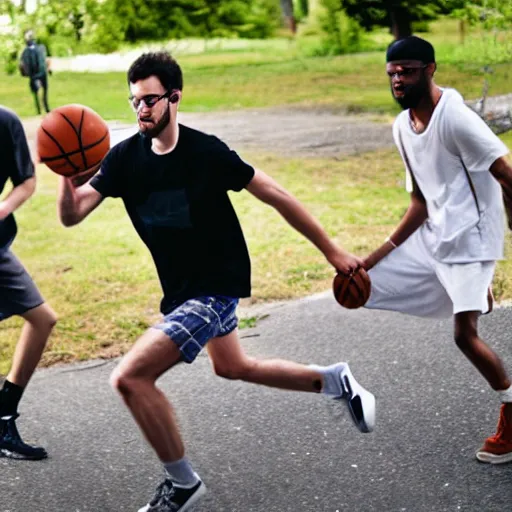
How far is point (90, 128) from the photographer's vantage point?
15.3 ft

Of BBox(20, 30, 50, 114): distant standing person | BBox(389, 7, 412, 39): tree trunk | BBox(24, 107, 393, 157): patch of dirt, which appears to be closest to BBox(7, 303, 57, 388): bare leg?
BBox(24, 107, 393, 157): patch of dirt

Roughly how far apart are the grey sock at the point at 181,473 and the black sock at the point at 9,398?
47.3 inches

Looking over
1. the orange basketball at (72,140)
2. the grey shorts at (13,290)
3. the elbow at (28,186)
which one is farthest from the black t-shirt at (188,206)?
the grey shorts at (13,290)

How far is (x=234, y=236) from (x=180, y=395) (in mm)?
1852

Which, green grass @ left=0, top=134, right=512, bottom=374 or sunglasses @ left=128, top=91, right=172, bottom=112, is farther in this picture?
green grass @ left=0, top=134, right=512, bottom=374

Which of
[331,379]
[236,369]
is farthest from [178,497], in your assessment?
[331,379]

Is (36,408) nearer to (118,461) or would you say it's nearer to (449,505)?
(118,461)

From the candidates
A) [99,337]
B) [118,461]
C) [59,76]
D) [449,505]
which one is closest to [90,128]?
[118,461]

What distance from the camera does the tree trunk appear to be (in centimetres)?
1989

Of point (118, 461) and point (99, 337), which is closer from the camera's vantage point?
point (118, 461)

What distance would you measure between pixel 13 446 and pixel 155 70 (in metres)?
1.90

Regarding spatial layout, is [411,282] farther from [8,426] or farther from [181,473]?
[8,426]

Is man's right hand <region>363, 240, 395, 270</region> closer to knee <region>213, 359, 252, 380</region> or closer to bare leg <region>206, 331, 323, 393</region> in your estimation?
bare leg <region>206, 331, 323, 393</region>

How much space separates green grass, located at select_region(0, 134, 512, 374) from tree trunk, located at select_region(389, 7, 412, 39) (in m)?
5.11
